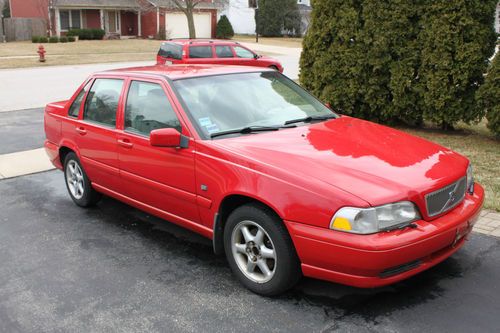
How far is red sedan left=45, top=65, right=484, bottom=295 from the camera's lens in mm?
3361

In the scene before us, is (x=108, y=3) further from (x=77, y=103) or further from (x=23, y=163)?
(x=77, y=103)

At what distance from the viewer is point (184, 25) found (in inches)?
1868

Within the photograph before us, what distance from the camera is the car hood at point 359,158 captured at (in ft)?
11.4

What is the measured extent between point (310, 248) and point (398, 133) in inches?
67.5

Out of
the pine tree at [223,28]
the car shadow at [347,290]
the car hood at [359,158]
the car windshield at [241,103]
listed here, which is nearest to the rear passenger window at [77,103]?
the car windshield at [241,103]

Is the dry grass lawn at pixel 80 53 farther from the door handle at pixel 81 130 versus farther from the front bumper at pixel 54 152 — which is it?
the door handle at pixel 81 130

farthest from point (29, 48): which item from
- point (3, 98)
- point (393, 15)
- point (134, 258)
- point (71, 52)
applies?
point (134, 258)

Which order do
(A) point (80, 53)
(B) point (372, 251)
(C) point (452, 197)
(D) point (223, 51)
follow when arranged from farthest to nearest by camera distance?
(A) point (80, 53), (D) point (223, 51), (C) point (452, 197), (B) point (372, 251)

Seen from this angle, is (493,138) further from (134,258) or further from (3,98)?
(3,98)

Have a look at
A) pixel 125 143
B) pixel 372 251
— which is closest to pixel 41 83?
pixel 125 143

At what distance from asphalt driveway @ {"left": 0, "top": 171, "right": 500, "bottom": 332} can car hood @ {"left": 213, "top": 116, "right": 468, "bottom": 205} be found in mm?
819

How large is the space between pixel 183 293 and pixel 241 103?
169 cm

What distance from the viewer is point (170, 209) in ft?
15.0

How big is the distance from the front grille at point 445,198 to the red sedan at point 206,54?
14926 mm
